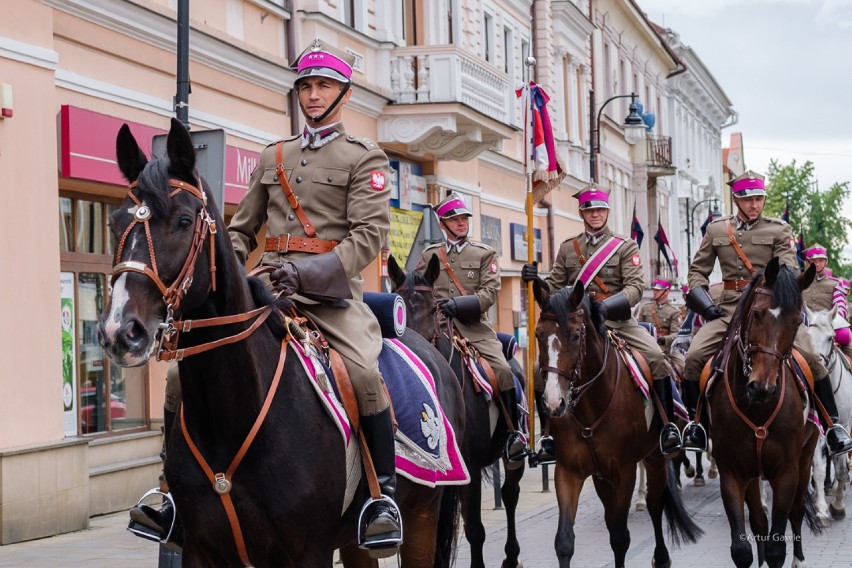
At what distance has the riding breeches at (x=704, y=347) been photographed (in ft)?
34.5

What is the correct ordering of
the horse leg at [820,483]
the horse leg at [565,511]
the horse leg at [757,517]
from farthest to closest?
the horse leg at [820,483] < the horse leg at [757,517] < the horse leg at [565,511]

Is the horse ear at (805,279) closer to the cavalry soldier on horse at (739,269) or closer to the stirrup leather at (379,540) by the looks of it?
the cavalry soldier on horse at (739,269)

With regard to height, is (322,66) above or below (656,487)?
above

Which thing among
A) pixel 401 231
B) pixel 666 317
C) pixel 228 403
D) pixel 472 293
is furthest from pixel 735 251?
pixel 666 317

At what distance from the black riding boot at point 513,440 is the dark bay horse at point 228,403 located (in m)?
5.01

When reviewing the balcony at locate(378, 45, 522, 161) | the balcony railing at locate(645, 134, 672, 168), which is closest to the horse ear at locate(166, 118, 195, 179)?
the balcony at locate(378, 45, 522, 161)

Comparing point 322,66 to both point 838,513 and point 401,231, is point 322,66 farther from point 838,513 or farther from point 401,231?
point 401,231

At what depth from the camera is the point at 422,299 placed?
1016cm

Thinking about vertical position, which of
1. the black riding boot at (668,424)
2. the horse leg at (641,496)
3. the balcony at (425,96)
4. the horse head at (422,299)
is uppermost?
the balcony at (425,96)

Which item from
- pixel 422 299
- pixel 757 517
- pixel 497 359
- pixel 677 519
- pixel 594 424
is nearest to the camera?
pixel 757 517

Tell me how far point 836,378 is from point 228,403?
997 centimetres

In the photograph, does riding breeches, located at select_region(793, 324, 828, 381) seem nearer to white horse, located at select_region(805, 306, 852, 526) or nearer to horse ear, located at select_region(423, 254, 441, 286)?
white horse, located at select_region(805, 306, 852, 526)

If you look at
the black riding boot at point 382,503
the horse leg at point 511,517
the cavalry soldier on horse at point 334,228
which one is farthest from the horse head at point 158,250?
the horse leg at point 511,517

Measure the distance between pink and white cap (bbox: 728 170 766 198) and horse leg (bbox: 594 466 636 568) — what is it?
2.43 meters
